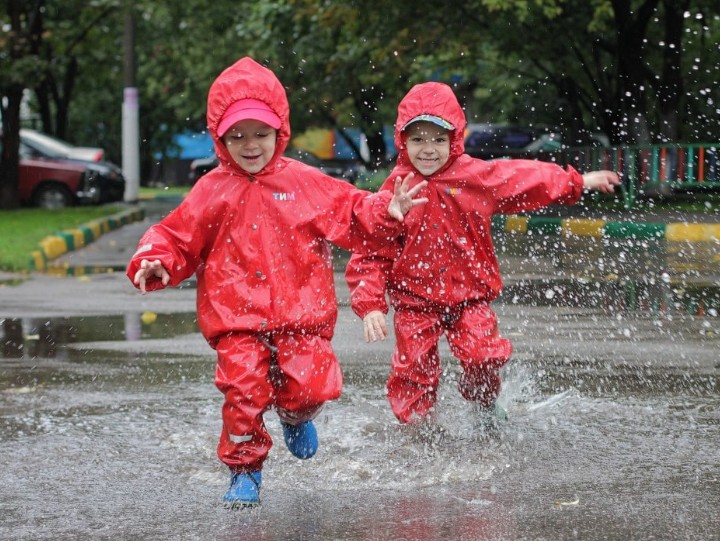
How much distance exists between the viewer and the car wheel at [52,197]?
82.3ft

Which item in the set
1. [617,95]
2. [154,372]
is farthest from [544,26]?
[154,372]

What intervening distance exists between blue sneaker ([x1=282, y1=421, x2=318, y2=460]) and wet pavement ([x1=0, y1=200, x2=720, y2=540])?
0.10 meters

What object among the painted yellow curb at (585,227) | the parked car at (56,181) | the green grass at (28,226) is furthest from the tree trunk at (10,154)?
the painted yellow curb at (585,227)

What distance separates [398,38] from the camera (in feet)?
72.9

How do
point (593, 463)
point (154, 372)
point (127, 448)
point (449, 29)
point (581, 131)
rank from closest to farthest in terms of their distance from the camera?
point (593, 463) → point (127, 448) → point (154, 372) → point (449, 29) → point (581, 131)

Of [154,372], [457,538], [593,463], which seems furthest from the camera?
[154,372]

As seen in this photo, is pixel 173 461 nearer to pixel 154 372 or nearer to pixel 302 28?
pixel 154 372

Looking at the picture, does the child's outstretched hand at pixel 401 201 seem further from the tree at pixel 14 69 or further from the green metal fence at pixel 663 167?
the tree at pixel 14 69

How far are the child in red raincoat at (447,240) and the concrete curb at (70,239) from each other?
862 centimetres

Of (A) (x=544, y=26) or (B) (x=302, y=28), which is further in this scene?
(B) (x=302, y=28)

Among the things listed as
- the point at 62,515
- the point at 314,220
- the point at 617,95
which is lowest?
the point at 62,515

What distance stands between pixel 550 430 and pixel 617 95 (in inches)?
813

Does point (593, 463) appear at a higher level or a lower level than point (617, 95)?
lower

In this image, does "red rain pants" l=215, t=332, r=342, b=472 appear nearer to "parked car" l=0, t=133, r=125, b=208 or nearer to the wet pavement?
the wet pavement
